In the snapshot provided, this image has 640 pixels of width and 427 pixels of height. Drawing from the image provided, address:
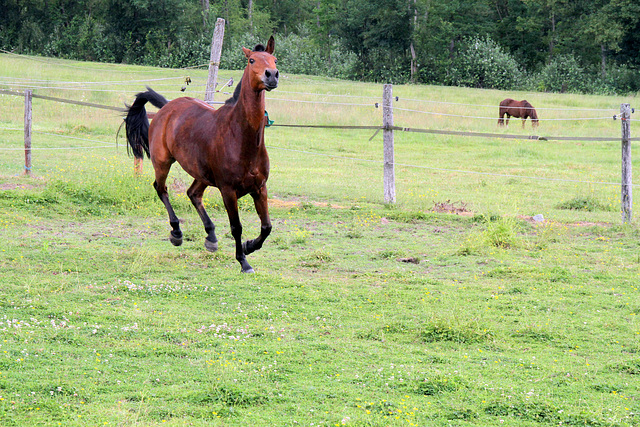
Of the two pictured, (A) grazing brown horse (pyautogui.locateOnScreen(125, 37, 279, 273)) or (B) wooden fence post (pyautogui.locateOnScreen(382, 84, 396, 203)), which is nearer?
(A) grazing brown horse (pyautogui.locateOnScreen(125, 37, 279, 273))

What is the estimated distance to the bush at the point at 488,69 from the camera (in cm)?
4400

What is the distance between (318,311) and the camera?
602cm

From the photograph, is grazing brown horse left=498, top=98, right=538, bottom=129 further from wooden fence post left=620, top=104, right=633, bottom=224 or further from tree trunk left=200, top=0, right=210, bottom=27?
tree trunk left=200, top=0, right=210, bottom=27

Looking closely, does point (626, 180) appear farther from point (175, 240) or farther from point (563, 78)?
point (563, 78)

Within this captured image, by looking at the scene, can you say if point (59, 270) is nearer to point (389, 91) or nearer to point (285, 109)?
point (389, 91)

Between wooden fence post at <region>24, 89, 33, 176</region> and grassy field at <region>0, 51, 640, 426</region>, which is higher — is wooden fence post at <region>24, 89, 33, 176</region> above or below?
above

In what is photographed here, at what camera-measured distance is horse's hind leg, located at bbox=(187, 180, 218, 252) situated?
774 cm

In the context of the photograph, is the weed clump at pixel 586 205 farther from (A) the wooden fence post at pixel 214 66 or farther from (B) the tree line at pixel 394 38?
(B) the tree line at pixel 394 38

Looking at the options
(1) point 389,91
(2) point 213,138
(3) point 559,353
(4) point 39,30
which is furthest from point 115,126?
(4) point 39,30

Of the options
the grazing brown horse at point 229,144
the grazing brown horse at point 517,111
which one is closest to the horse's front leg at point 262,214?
the grazing brown horse at point 229,144

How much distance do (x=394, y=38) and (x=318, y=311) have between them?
49045 mm

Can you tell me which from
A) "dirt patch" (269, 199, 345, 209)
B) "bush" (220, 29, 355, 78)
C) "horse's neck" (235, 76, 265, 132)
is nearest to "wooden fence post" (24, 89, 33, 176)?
"dirt patch" (269, 199, 345, 209)

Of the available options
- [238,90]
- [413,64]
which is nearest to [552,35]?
[413,64]

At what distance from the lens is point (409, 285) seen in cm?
→ 697
